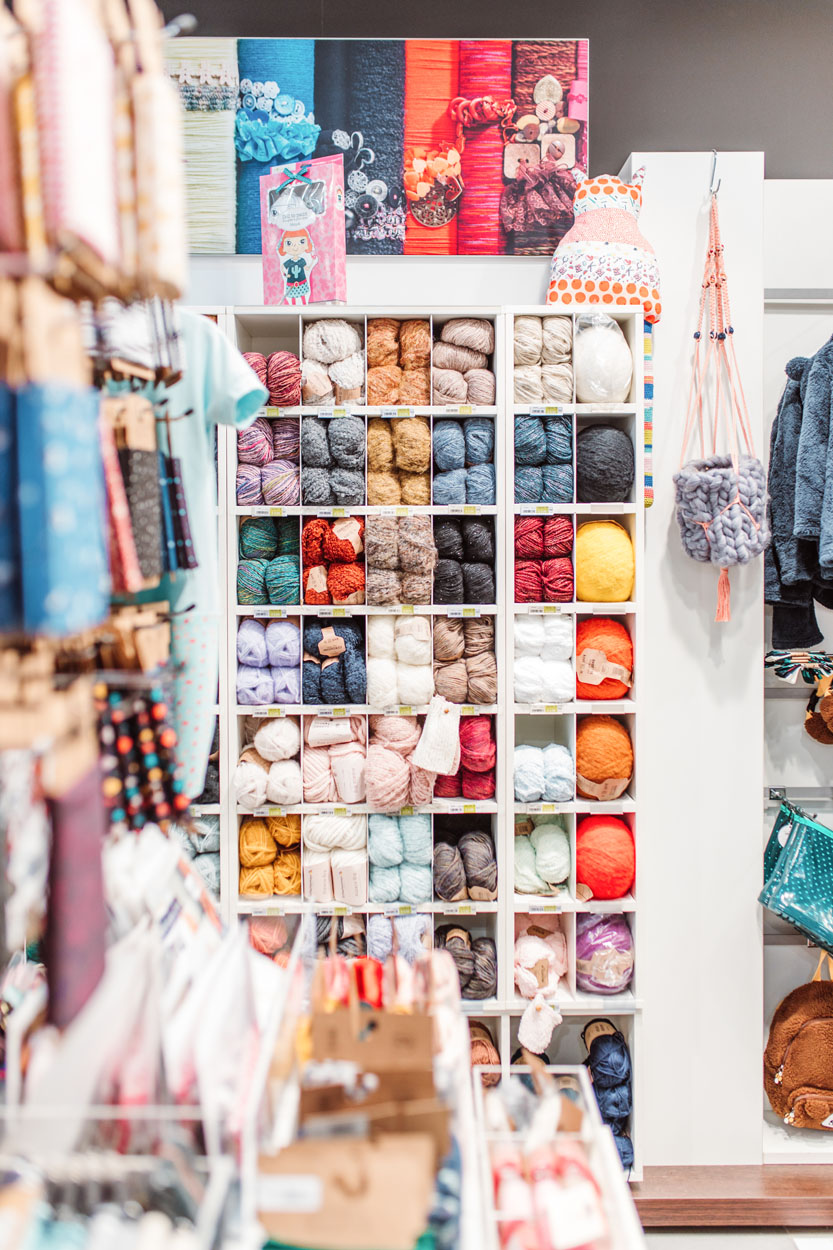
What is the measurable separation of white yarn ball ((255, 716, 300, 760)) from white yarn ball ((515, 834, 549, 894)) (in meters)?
0.70

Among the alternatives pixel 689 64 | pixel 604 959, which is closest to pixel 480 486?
pixel 604 959

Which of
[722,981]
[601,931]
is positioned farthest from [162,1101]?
[722,981]

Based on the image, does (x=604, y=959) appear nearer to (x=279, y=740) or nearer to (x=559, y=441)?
(x=279, y=740)

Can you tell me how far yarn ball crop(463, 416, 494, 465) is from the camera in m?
2.34

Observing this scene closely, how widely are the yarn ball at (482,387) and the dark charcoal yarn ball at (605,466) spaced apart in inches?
11.4

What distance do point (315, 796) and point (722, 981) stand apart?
132cm

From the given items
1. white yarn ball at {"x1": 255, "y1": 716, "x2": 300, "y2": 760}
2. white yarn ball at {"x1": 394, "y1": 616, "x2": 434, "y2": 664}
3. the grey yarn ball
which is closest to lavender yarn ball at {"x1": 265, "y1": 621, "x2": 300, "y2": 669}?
white yarn ball at {"x1": 255, "y1": 716, "x2": 300, "y2": 760}

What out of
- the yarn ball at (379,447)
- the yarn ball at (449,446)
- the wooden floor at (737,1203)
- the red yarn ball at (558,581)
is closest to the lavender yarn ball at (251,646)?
the yarn ball at (379,447)

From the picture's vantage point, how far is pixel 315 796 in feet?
7.69

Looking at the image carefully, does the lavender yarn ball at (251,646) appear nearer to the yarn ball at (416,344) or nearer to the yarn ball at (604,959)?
the yarn ball at (416,344)

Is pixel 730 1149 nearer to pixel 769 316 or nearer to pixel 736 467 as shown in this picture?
pixel 736 467

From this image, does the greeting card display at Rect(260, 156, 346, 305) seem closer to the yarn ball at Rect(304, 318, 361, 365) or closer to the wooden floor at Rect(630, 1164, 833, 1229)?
the yarn ball at Rect(304, 318, 361, 365)

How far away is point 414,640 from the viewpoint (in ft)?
7.63

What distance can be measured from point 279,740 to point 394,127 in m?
1.82
